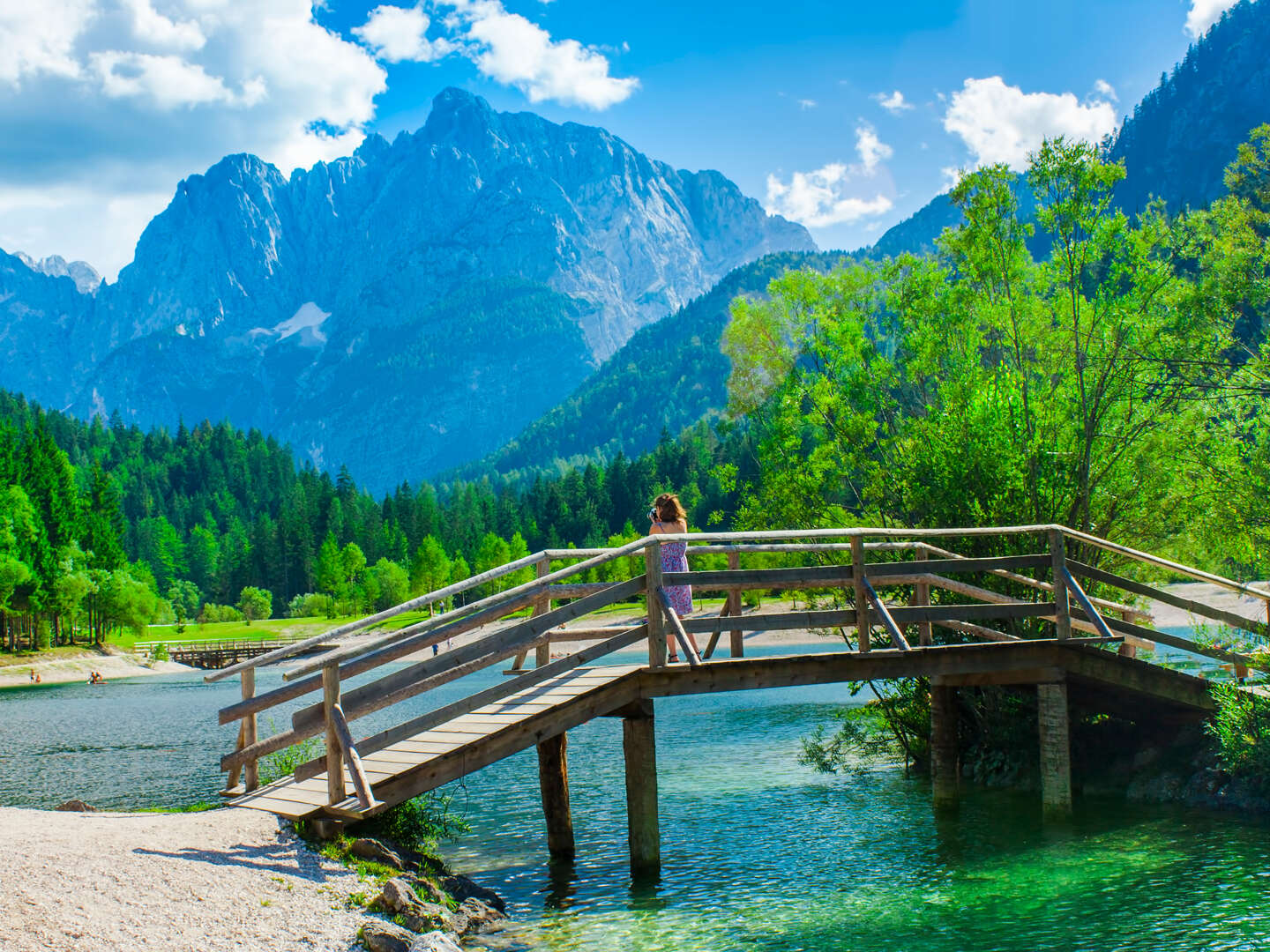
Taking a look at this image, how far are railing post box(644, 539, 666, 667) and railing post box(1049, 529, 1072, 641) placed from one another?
663cm

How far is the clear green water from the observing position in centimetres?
1320

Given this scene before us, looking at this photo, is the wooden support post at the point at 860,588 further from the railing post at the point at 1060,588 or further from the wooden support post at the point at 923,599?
the railing post at the point at 1060,588

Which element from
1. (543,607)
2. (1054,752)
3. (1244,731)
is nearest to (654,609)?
(543,607)

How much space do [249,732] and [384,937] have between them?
14.4 feet

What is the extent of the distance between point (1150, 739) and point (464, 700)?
44.7 feet

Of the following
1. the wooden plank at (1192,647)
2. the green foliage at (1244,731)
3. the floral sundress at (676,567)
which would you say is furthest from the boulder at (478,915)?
the green foliage at (1244,731)

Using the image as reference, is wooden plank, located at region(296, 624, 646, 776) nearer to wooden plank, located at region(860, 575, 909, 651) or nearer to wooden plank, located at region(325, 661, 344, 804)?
wooden plank, located at region(325, 661, 344, 804)

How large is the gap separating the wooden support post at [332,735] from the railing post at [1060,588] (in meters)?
10.9

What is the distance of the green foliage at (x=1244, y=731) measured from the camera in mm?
17031

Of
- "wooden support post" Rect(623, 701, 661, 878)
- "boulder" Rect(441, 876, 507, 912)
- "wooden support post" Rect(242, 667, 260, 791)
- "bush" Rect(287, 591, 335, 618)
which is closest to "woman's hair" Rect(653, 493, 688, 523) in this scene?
"wooden support post" Rect(623, 701, 661, 878)

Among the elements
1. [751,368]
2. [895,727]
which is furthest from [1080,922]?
[751,368]

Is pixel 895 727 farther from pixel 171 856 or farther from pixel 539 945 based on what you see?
pixel 171 856

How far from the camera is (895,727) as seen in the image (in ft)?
78.9

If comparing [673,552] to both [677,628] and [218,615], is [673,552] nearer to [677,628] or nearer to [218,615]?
[677,628]
